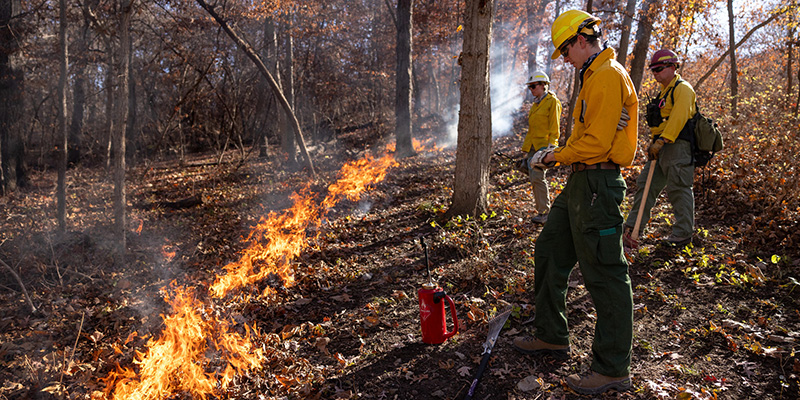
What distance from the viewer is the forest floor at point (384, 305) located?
3289 millimetres

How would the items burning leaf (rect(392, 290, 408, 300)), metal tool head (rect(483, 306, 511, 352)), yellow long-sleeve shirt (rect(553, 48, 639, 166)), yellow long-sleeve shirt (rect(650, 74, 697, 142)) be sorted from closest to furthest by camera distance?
yellow long-sleeve shirt (rect(553, 48, 639, 166)) → metal tool head (rect(483, 306, 511, 352)) → burning leaf (rect(392, 290, 408, 300)) → yellow long-sleeve shirt (rect(650, 74, 697, 142))

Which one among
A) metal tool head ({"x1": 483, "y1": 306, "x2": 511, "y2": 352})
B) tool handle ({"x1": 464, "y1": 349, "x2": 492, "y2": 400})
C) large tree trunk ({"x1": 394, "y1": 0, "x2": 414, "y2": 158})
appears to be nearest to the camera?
tool handle ({"x1": 464, "y1": 349, "x2": 492, "y2": 400})

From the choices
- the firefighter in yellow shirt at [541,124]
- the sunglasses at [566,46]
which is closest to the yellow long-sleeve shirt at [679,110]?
the firefighter in yellow shirt at [541,124]

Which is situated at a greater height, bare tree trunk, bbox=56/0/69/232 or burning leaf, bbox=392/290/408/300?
bare tree trunk, bbox=56/0/69/232

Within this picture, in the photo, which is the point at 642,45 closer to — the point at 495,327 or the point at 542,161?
the point at 542,161

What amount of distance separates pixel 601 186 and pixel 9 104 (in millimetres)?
14713

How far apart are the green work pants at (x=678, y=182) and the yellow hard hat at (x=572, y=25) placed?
289 cm

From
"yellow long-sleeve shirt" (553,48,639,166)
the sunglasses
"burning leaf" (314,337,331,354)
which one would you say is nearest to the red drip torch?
"burning leaf" (314,337,331,354)

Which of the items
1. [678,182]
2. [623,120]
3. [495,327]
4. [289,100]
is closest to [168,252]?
[495,327]

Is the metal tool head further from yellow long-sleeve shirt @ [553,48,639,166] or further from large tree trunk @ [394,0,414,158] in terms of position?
large tree trunk @ [394,0,414,158]

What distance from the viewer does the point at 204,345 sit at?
151 inches

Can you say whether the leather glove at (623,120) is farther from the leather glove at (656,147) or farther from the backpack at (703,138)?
the backpack at (703,138)

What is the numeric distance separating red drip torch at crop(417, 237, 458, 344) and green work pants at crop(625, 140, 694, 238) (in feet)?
10.9

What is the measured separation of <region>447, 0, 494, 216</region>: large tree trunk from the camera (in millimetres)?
6293
